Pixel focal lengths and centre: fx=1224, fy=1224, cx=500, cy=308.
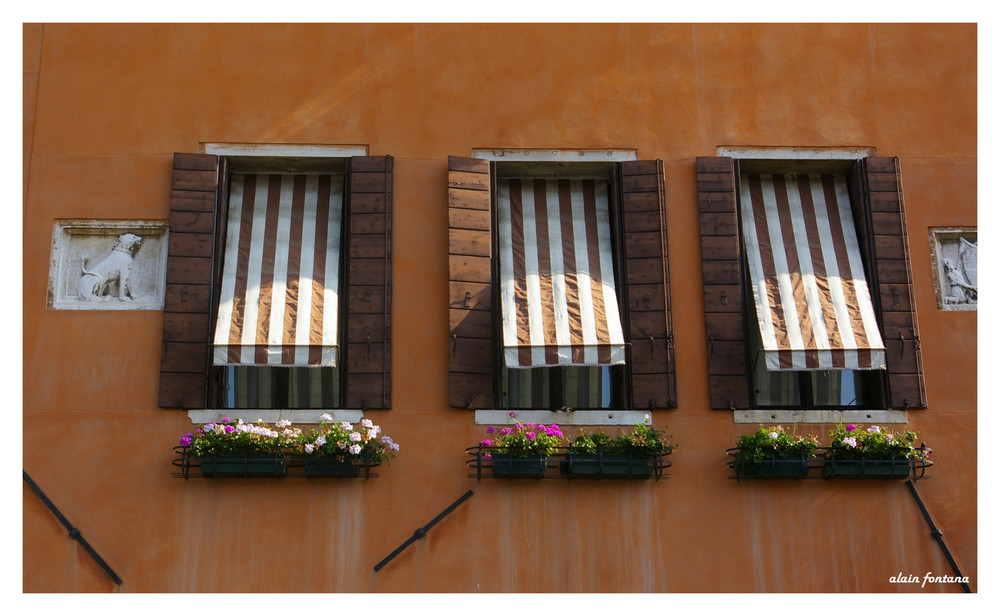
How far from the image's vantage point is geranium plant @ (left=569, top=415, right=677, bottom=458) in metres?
9.08

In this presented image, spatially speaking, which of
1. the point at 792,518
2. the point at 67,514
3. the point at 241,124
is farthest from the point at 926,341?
the point at 67,514

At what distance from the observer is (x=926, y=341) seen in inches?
385

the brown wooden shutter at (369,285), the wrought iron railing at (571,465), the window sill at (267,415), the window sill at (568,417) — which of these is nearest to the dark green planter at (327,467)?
the window sill at (267,415)

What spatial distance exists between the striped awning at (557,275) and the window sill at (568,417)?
1.34 ft

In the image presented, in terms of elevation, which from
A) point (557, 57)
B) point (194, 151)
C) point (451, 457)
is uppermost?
point (557, 57)

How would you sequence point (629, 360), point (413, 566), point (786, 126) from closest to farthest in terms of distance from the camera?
point (413, 566) < point (629, 360) < point (786, 126)

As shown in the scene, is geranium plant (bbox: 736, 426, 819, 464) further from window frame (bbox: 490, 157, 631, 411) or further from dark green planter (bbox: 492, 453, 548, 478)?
dark green planter (bbox: 492, 453, 548, 478)

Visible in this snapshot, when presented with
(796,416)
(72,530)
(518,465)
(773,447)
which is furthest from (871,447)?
(72,530)

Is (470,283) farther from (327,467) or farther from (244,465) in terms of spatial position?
(244,465)

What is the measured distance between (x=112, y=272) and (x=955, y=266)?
269 inches

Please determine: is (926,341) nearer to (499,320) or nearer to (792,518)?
(792,518)

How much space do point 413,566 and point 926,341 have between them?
4429 millimetres

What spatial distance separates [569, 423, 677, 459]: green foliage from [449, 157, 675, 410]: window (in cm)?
37

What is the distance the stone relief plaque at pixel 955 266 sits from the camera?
9.95 meters
